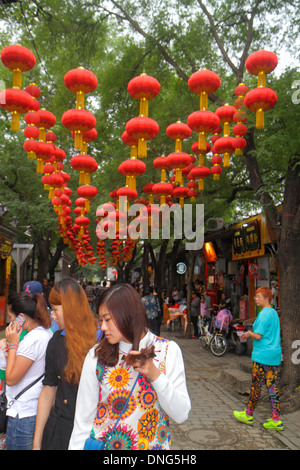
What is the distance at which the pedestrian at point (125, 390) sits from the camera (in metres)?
1.80

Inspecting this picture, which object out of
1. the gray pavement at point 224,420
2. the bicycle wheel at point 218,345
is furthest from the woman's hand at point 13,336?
the bicycle wheel at point 218,345

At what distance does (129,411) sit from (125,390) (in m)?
0.10

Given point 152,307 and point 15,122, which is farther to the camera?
point 152,307

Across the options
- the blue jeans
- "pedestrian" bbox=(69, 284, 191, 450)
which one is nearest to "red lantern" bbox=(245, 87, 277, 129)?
"pedestrian" bbox=(69, 284, 191, 450)

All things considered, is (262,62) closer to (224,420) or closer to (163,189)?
(163,189)

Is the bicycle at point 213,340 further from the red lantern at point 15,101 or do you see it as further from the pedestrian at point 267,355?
the red lantern at point 15,101

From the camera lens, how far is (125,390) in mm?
1828

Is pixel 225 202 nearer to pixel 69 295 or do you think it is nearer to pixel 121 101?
pixel 121 101

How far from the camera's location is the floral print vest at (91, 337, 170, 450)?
1797 mm

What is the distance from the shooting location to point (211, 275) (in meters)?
21.0

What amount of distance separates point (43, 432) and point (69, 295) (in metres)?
0.90

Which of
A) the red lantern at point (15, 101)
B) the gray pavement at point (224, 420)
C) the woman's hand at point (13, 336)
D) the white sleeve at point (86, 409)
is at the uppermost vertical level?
the red lantern at point (15, 101)

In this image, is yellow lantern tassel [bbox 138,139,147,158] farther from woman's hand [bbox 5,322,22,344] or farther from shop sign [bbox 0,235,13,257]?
shop sign [bbox 0,235,13,257]

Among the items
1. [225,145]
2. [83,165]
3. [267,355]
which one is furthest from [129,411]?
A: [83,165]
